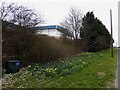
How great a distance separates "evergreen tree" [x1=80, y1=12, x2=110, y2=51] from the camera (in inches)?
1956

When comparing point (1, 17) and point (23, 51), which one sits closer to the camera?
point (1, 17)

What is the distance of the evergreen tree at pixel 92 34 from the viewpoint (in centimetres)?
4969

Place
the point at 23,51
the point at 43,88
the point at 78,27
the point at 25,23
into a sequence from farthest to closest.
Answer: the point at 78,27 < the point at 25,23 < the point at 23,51 < the point at 43,88

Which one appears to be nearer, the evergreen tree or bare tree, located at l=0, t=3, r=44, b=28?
bare tree, located at l=0, t=3, r=44, b=28

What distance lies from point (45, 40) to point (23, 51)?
9.39 ft

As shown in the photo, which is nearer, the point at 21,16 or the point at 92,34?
the point at 21,16

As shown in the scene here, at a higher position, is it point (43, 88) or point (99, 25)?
point (99, 25)

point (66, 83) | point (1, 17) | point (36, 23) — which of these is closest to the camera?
point (66, 83)

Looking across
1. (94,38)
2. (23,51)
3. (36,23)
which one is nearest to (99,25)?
(94,38)

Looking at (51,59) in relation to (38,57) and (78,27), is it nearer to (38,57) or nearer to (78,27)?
(38,57)

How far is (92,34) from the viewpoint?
50.8m

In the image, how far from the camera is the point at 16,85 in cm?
1113

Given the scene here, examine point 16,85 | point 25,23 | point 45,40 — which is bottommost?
point 16,85

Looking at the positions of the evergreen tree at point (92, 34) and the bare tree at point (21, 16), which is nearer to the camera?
the bare tree at point (21, 16)
